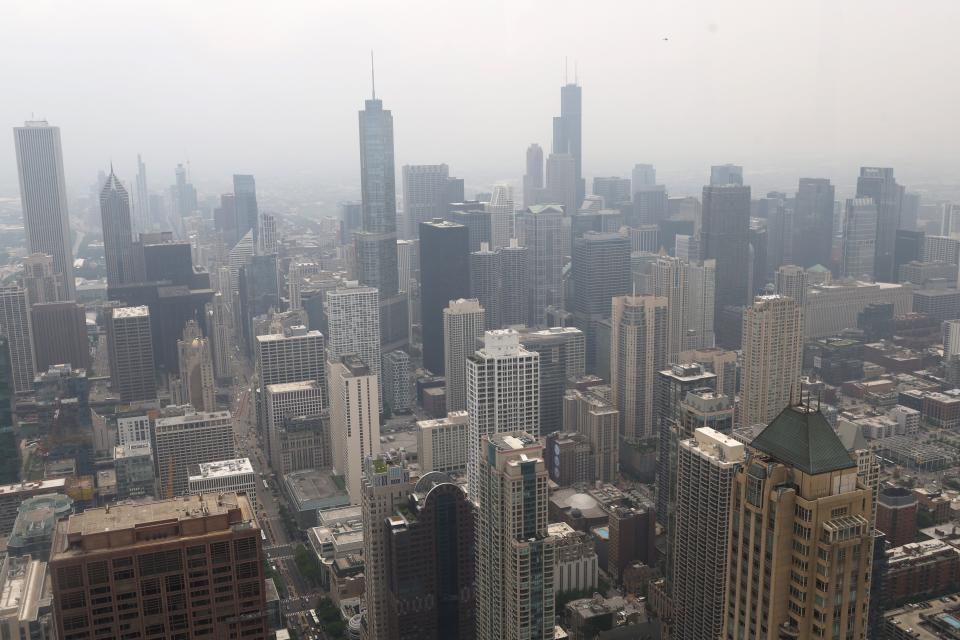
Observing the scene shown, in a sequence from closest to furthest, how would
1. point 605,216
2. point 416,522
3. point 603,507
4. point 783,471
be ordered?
1. point 783,471
2. point 416,522
3. point 603,507
4. point 605,216

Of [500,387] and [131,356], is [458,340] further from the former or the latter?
[500,387]

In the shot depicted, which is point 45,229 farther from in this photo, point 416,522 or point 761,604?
point 761,604

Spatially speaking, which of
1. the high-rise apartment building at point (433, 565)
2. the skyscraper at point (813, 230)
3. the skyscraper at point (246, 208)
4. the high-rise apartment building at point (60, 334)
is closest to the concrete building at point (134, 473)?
the high-rise apartment building at point (60, 334)

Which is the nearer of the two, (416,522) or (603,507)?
(416,522)

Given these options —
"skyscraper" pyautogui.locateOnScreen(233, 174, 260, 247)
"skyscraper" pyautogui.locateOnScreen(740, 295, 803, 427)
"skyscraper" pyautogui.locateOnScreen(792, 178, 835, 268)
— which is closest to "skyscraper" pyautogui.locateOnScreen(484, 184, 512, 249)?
"skyscraper" pyautogui.locateOnScreen(233, 174, 260, 247)

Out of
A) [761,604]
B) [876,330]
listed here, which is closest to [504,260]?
[876,330]

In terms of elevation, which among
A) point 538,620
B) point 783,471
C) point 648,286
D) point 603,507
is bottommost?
point 603,507
